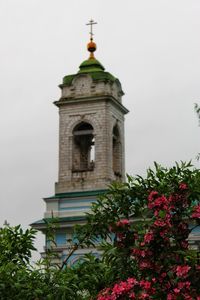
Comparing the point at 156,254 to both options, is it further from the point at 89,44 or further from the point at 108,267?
the point at 89,44

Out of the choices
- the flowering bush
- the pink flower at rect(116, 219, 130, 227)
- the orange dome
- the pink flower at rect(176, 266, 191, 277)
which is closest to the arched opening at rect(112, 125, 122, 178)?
the orange dome

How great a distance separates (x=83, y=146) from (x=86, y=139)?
22 centimetres

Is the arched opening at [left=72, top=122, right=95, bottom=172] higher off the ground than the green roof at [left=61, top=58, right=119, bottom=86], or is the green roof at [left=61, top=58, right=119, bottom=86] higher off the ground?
the green roof at [left=61, top=58, right=119, bottom=86]

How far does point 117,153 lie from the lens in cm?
2294

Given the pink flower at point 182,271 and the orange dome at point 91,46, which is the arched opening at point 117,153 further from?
the pink flower at point 182,271

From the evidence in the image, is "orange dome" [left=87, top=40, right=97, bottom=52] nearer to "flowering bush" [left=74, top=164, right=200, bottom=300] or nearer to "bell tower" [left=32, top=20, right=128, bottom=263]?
"bell tower" [left=32, top=20, right=128, bottom=263]

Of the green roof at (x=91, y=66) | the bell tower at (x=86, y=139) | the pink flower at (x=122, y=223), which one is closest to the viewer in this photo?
the pink flower at (x=122, y=223)

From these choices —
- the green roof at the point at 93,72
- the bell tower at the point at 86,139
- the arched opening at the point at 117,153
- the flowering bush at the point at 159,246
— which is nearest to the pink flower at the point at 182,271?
the flowering bush at the point at 159,246

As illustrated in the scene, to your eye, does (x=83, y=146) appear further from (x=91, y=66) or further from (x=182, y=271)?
(x=182, y=271)

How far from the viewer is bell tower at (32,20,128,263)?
71.3 ft

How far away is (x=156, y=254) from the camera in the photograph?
271 inches

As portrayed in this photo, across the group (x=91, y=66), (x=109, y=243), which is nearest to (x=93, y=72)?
(x=91, y=66)

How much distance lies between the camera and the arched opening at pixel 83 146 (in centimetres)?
2228

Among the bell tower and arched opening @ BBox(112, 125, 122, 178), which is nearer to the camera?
the bell tower
